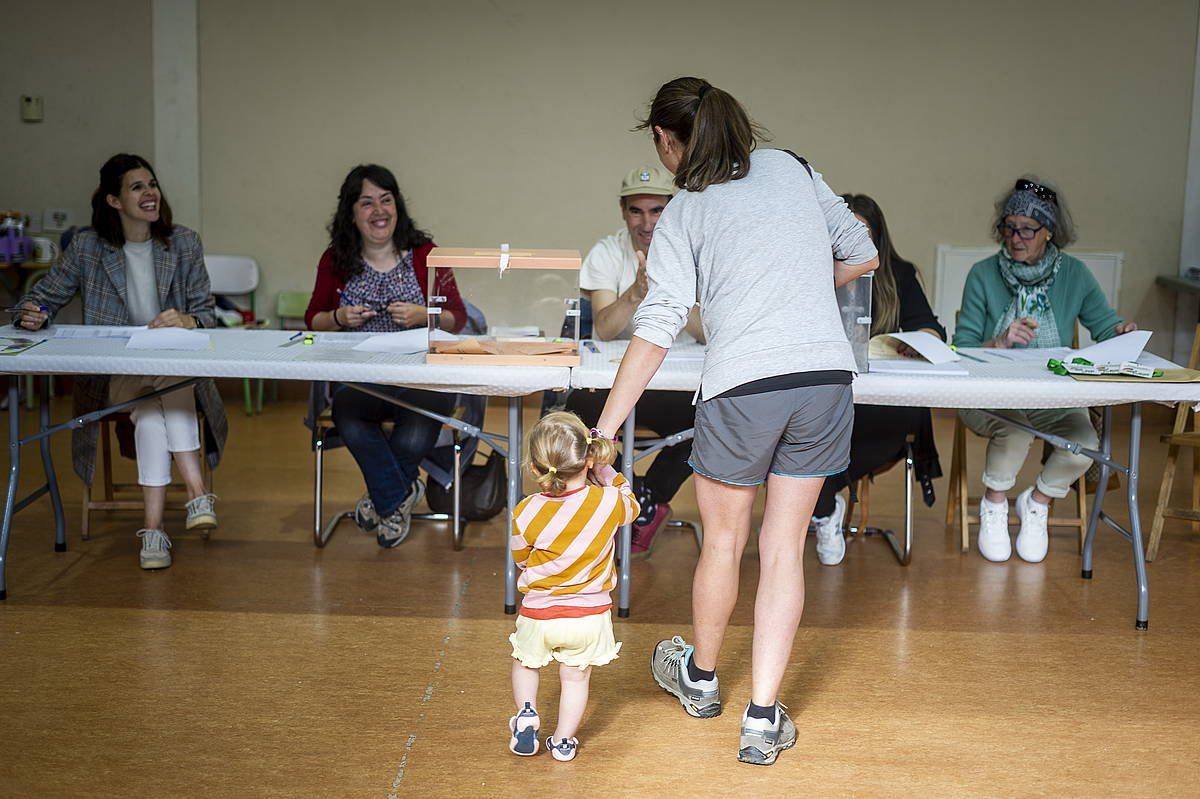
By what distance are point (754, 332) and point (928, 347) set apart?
1309 mm

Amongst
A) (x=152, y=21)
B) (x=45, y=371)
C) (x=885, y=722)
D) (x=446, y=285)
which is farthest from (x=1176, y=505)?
(x=152, y=21)

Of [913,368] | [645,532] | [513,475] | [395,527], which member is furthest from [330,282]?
[913,368]

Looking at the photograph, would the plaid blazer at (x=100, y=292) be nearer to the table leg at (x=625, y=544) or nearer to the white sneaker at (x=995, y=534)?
the table leg at (x=625, y=544)

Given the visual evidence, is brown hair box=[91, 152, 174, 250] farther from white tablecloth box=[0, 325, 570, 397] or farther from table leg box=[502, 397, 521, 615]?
table leg box=[502, 397, 521, 615]

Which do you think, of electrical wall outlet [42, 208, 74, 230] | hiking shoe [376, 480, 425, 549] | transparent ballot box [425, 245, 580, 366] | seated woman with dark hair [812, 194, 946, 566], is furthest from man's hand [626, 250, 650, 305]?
electrical wall outlet [42, 208, 74, 230]

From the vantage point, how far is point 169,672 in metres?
2.97

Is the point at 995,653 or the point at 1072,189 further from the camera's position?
the point at 1072,189

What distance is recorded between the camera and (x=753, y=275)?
2400 millimetres

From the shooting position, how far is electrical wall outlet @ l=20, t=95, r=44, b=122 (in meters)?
6.53

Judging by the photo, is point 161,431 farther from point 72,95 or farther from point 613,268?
point 72,95

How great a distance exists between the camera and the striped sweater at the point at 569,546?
240 cm

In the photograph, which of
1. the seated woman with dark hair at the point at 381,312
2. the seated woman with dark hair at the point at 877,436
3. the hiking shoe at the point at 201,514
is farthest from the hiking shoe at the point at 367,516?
the seated woman with dark hair at the point at 877,436

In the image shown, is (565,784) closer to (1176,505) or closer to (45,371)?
(45,371)

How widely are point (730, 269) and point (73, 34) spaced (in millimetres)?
5325
